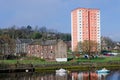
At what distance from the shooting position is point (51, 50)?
114375 millimetres

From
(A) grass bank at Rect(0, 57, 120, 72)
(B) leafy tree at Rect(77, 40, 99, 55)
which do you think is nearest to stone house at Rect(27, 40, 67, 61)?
(A) grass bank at Rect(0, 57, 120, 72)

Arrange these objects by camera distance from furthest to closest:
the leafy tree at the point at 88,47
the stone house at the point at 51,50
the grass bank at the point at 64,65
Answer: the leafy tree at the point at 88,47 < the stone house at the point at 51,50 < the grass bank at the point at 64,65

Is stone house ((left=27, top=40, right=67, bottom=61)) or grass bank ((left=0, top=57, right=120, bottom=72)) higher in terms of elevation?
stone house ((left=27, top=40, right=67, bottom=61))

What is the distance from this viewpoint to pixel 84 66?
92.9 m

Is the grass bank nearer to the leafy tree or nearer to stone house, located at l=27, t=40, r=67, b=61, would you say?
stone house, located at l=27, t=40, r=67, b=61

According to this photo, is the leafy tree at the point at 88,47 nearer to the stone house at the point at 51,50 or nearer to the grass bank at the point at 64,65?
the stone house at the point at 51,50

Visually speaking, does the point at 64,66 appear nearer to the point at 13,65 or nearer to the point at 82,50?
the point at 13,65

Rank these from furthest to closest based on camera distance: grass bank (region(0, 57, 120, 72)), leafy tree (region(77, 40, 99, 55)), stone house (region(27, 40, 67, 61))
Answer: leafy tree (region(77, 40, 99, 55))
stone house (region(27, 40, 67, 61))
grass bank (region(0, 57, 120, 72))

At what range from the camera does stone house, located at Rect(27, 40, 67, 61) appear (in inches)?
4378

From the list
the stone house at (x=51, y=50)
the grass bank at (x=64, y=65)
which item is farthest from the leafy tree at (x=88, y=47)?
the grass bank at (x=64, y=65)

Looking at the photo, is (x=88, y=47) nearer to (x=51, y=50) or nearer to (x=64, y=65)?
(x=51, y=50)

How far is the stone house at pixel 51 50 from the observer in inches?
4378

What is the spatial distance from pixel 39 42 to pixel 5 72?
44417mm

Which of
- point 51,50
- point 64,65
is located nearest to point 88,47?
point 51,50
